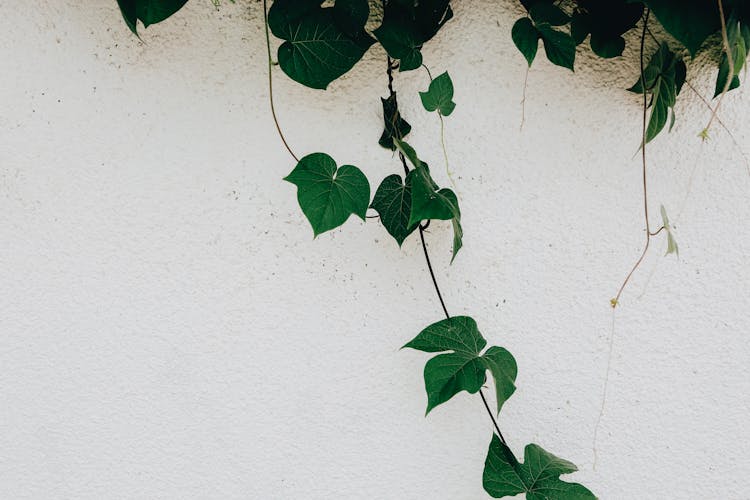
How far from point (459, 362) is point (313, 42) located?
0.50 meters

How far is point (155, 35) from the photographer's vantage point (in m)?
0.88

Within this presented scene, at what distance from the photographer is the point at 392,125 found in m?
0.88

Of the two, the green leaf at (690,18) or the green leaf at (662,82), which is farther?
the green leaf at (662,82)

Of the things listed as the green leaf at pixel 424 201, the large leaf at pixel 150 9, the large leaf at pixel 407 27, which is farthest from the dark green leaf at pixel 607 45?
the large leaf at pixel 150 9

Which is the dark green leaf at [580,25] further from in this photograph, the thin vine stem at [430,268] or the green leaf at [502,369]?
the green leaf at [502,369]

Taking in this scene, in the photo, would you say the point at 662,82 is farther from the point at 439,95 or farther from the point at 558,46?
the point at 439,95

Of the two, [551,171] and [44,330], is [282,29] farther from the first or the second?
[44,330]

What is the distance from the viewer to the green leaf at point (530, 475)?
2.70 ft

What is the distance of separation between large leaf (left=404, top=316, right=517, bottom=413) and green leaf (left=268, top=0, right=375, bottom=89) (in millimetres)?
394

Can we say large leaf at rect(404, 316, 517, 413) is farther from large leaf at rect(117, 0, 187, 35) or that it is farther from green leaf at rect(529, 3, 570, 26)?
large leaf at rect(117, 0, 187, 35)

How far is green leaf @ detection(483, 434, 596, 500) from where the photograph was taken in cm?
82

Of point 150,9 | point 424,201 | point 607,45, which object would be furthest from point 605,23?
point 150,9

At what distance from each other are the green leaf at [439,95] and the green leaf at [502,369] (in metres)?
0.36

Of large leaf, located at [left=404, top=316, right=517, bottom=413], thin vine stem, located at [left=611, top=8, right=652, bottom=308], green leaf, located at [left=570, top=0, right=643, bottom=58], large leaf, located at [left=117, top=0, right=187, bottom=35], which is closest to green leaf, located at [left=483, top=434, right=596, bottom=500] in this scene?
large leaf, located at [left=404, top=316, right=517, bottom=413]
